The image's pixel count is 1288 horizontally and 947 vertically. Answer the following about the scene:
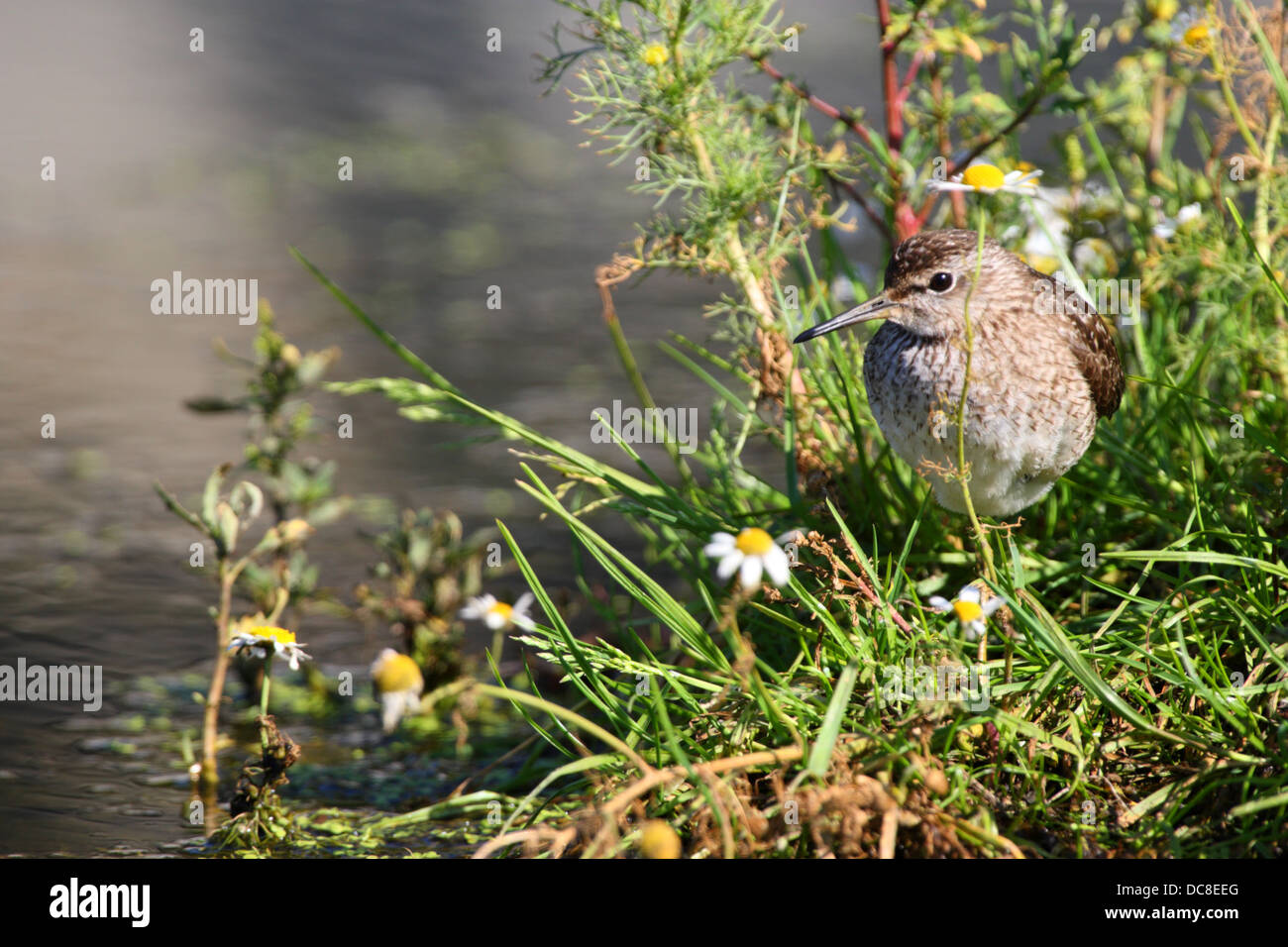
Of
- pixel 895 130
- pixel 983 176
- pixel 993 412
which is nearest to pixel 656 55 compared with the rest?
pixel 895 130

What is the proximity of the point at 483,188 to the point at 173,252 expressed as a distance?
2446mm

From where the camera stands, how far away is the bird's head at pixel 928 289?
3387 mm

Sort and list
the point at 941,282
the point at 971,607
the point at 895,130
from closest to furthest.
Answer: the point at 971,607
the point at 941,282
the point at 895,130

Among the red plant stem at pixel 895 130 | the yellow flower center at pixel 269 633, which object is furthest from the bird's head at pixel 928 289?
the yellow flower center at pixel 269 633

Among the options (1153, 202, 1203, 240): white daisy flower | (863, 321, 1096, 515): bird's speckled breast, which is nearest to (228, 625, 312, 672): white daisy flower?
(863, 321, 1096, 515): bird's speckled breast

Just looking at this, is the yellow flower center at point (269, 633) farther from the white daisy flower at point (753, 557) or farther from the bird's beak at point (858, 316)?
the bird's beak at point (858, 316)

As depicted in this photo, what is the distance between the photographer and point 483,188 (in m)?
9.65

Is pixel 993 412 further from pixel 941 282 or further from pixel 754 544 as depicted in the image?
pixel 754 544

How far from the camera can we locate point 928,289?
3402 mm

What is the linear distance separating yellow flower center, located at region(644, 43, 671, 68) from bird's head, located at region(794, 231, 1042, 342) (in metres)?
0.93

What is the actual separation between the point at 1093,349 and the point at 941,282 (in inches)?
18.8

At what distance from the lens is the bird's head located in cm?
339

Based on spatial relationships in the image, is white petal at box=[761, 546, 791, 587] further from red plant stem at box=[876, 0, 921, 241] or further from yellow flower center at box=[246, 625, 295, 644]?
red plant stem at box=[876, 0, 921, 241]
